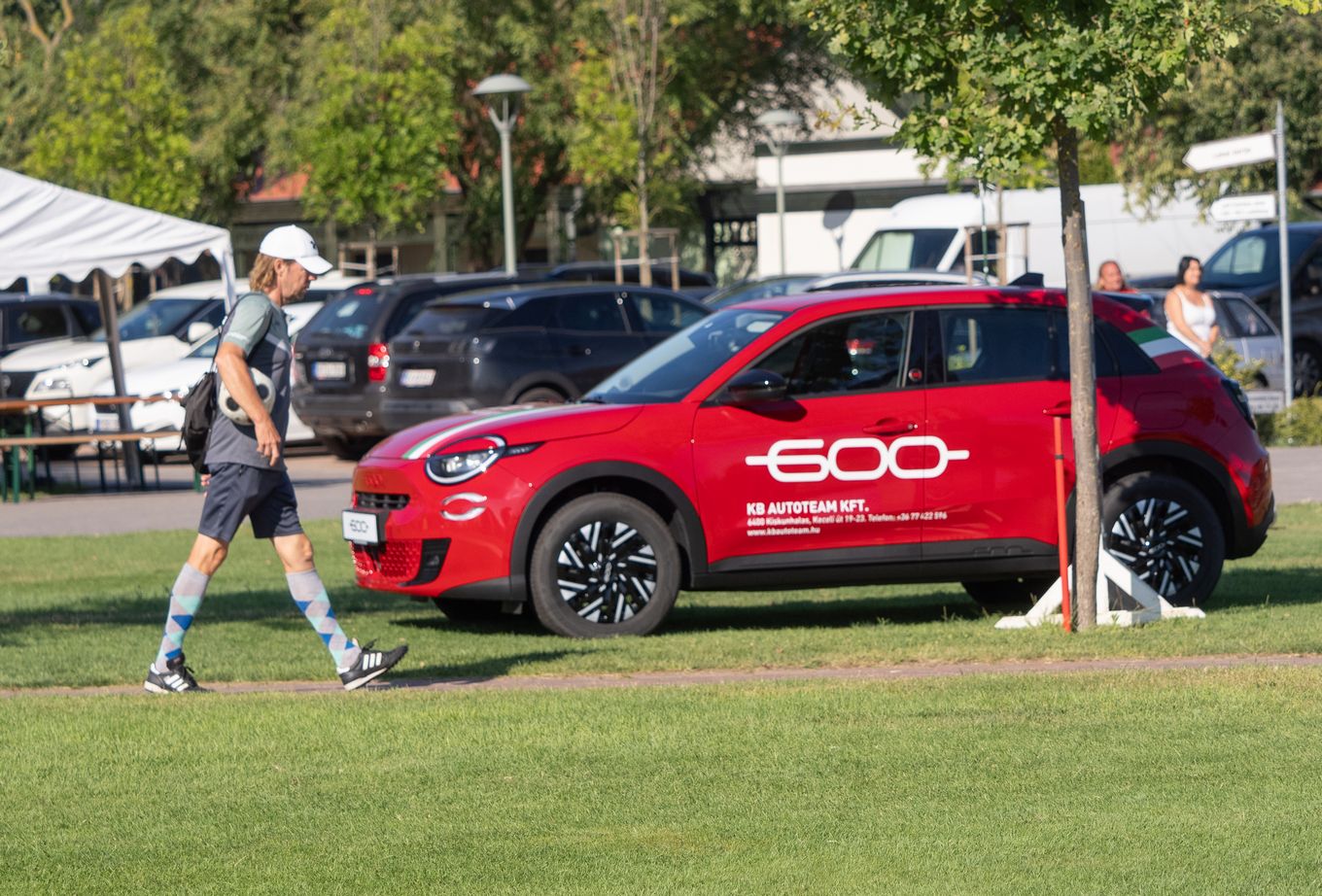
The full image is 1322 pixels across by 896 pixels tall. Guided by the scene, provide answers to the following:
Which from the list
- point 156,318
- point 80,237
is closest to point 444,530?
point 80,237

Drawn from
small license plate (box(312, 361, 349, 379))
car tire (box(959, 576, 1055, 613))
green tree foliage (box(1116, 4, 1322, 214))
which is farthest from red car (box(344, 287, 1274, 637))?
green tree foliage (box(1116, 4, 1322, 214))

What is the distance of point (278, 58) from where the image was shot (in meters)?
44.5

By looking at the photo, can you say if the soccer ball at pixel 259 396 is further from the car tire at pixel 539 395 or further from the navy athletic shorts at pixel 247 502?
the car tire at pixel 539 395

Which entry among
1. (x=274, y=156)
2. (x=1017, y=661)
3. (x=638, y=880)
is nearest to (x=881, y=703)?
(x=1017, y=661)

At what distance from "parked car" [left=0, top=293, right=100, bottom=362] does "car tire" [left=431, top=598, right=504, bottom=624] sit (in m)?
18.0

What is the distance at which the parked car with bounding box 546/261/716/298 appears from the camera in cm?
3067

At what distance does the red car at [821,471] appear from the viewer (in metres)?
10.4

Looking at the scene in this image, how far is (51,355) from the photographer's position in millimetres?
27109

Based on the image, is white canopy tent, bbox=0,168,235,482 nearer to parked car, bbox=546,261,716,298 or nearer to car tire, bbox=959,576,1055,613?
car tire, bbox=959,576,1055,613

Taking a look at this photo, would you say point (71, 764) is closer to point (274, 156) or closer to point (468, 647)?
point (468, 647)

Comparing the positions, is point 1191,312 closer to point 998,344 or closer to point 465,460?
point 998,344

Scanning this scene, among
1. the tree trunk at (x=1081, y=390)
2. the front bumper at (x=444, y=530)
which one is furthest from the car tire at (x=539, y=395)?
the tree trunk at (x=1081, y=390)

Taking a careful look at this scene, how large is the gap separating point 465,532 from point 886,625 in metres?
2.15

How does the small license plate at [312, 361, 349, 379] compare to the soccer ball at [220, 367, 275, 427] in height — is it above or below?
below
